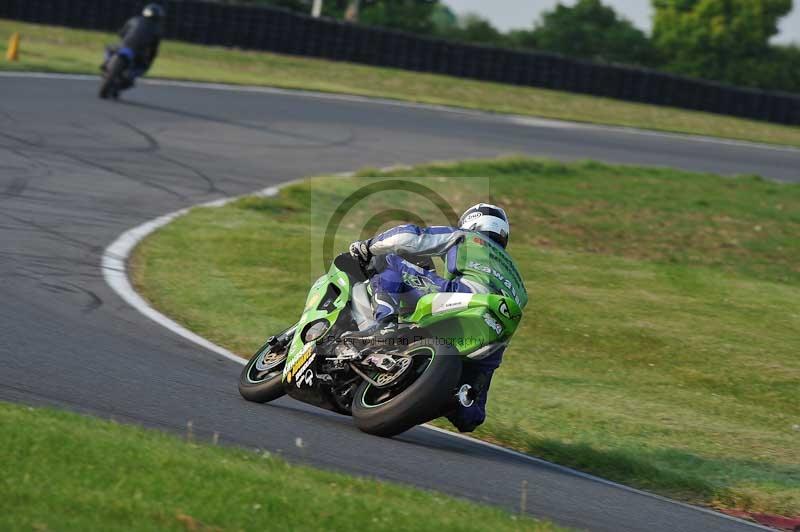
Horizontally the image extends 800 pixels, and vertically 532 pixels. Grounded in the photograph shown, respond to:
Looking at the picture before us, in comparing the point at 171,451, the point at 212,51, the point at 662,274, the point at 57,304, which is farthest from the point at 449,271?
the point at 212,51

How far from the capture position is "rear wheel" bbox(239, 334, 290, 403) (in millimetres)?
7504

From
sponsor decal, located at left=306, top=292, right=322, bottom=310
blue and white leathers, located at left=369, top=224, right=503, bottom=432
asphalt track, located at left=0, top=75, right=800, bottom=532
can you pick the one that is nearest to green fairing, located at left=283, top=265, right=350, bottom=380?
sponsor decal, located at left=306, top=292, right=322, bottom=310

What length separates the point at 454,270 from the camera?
6.98 meters

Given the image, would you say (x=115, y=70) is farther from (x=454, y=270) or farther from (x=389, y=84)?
(x=454, y=270)

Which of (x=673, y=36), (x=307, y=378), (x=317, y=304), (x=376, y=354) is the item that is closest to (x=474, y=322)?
(x=376, y=354)

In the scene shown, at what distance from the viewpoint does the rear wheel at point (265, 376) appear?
7.50 m

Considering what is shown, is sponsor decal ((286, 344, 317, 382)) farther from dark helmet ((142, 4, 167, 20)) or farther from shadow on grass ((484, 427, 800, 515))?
dark helmet ((142, 4, 167, 20))

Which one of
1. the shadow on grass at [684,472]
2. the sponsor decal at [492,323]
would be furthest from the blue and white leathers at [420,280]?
the shadow on grass at [684,472]

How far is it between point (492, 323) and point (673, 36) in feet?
162

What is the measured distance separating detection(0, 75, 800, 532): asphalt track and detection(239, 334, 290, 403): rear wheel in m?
0.09

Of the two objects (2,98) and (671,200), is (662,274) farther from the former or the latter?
(2,98)

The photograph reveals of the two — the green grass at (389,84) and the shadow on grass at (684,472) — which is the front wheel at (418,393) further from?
the green grass at (389,84)

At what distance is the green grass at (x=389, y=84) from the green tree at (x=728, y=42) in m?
19.4

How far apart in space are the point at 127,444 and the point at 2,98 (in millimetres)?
14454
